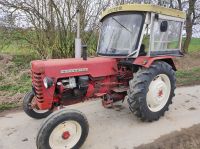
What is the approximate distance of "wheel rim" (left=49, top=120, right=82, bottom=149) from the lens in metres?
3.47

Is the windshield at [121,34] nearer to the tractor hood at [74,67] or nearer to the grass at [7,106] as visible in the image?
the tractor hood at [74,67]

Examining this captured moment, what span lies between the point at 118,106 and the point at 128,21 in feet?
6.20

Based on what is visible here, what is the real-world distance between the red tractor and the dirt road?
231 mm

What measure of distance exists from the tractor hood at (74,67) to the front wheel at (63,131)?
70 centimetres

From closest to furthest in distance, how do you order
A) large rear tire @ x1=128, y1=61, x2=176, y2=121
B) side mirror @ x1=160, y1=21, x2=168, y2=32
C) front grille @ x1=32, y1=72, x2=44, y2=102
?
front grille @ x1=32, y1=72, x2=44, y2=102 → large rear tire @ x1=128, y1=61, x2=176, y2=121 → side mirror @ x1=160, y1=21, x2=168, y2=32

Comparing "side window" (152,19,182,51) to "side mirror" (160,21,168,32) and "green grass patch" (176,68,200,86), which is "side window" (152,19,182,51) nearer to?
"side mirror" (160,21,168,32)

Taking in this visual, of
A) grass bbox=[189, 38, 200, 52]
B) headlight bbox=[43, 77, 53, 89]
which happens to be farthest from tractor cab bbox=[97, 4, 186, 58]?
grass bbox=[189, 38, 200, 52]

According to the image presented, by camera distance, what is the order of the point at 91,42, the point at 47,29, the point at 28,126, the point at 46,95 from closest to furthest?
the point at 46,95 → the point at 28,126 → the point at 47,29 → the point at 91,42

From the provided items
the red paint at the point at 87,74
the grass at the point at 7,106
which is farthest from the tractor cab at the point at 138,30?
the grass at the point at 7,106

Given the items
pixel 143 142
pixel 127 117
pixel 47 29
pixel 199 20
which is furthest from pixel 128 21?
pixel 199 20

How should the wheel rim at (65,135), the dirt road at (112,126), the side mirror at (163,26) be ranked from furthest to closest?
the side mirror at (163,26) → the dirt road at (112,126) → the wheel rim at (65,135)

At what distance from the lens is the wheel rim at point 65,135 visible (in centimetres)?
347

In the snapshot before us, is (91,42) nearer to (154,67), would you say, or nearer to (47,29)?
(47,29)

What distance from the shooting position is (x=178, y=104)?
5.59 metres
